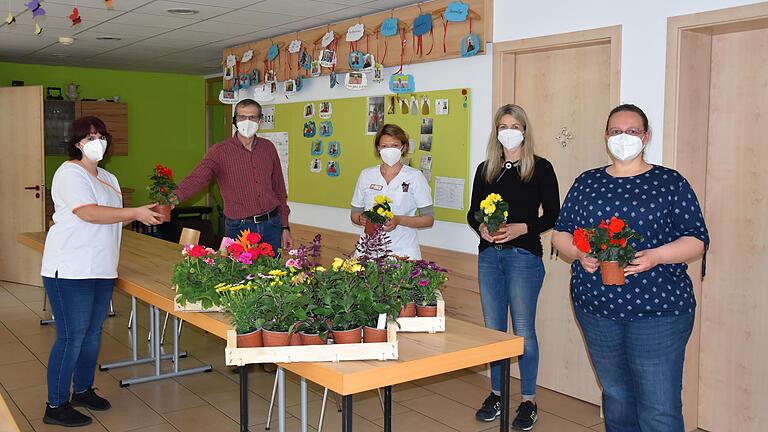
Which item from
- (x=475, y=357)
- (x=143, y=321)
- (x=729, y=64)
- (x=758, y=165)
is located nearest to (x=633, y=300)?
(x=475, y=357)

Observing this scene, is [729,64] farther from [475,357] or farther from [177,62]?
[177,62]

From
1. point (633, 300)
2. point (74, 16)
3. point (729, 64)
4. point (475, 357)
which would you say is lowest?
point (475, 357)

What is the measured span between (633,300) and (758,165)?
142cm

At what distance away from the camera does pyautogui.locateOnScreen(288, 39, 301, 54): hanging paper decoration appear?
6.31m

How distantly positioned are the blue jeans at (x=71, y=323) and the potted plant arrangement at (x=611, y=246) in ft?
8.18

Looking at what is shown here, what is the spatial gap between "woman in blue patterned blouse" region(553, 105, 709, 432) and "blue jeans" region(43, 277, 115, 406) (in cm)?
241

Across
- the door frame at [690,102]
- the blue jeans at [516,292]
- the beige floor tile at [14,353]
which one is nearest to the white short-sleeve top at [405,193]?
the blue jeans at [516,292]

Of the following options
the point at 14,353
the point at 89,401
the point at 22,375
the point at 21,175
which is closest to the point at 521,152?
the point at 89,401

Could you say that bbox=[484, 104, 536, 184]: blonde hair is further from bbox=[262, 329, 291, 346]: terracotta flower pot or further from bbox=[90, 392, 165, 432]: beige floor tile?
bbox=[90, 392, 165, 432]: beige floor tile

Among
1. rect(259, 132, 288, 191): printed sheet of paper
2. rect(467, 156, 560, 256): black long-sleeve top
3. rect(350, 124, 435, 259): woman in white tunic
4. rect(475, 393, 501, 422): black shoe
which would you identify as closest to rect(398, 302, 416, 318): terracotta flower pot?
rect(467, 156, 560, 256): black long-sleeve top

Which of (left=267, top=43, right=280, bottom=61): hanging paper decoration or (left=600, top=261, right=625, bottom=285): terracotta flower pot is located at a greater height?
(left=267, top=43, right=280, bottom=61): hanging paper decoration

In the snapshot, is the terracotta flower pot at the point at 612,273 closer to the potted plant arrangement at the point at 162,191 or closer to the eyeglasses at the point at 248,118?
the potted plant arrangement at the point at 162,191

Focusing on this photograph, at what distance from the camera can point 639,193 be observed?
2.64m

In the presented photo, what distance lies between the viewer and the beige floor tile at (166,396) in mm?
4227
